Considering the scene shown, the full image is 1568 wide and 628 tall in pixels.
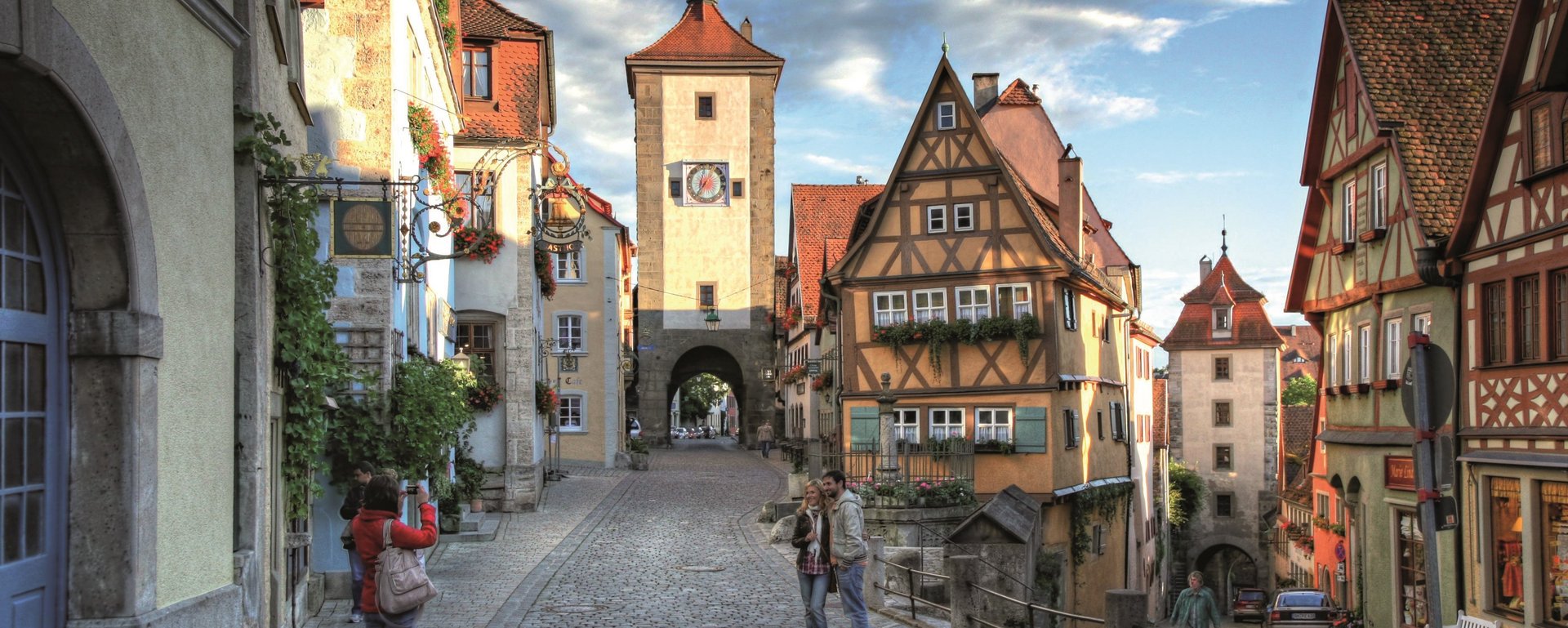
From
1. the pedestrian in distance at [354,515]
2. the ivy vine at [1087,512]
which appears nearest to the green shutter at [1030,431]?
the ivy vine at [1087,512]

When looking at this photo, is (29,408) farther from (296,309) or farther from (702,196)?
(702,196)

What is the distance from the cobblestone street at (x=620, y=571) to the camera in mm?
13508

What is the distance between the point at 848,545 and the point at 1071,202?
19255 millimetres

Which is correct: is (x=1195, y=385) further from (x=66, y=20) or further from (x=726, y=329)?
(x=66, y=20)

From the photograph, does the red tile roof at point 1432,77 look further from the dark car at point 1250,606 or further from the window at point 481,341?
the dark car at point 1250,606

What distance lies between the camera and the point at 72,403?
Result: 6586 mm

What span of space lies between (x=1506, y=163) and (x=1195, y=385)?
37.9 metres

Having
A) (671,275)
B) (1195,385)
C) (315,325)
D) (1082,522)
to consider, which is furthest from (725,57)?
(315,325)

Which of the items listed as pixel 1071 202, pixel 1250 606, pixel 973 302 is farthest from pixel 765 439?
pixel 973 302

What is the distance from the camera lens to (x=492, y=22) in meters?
27.0

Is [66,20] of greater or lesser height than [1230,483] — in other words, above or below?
above

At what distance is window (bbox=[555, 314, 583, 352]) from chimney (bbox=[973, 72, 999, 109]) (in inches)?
519

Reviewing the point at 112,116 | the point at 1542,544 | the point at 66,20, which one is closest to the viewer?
the point at 66,20

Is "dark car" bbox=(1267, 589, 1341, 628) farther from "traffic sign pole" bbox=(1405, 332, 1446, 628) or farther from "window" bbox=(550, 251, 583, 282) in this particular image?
"window" bbox=(550, 251, 583, 282)
